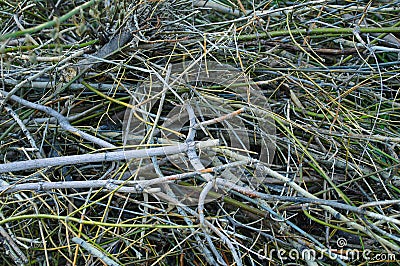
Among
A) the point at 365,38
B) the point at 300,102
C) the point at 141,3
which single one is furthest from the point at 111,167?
the point at 365,38

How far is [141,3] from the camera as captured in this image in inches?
42.3

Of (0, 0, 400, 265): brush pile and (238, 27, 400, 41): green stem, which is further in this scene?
A: (238, 27, 400, 41): green stem

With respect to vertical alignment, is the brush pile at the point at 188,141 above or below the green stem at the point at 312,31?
below

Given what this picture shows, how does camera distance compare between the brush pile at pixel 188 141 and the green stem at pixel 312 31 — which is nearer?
the brush pile at pixel 188 141

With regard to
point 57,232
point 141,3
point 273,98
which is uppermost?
point 141,3

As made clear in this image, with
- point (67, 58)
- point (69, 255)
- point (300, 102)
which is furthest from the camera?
point (300, 102)

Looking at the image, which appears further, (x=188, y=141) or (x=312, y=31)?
(x=312, y=31)

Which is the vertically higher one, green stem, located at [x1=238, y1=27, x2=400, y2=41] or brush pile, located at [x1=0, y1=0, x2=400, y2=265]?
green stem, located at [x1=238, y1=27, x2=400, y2=41]

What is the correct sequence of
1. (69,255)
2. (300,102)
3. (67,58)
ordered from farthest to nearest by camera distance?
1. (300,102)
2. (67,58)
3. (69,255)

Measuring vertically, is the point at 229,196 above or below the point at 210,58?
below

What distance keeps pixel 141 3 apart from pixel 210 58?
24 cm

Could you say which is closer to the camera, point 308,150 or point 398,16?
point 308,150

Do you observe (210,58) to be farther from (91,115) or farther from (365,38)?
(365,38)

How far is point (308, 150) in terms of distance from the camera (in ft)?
3.56
